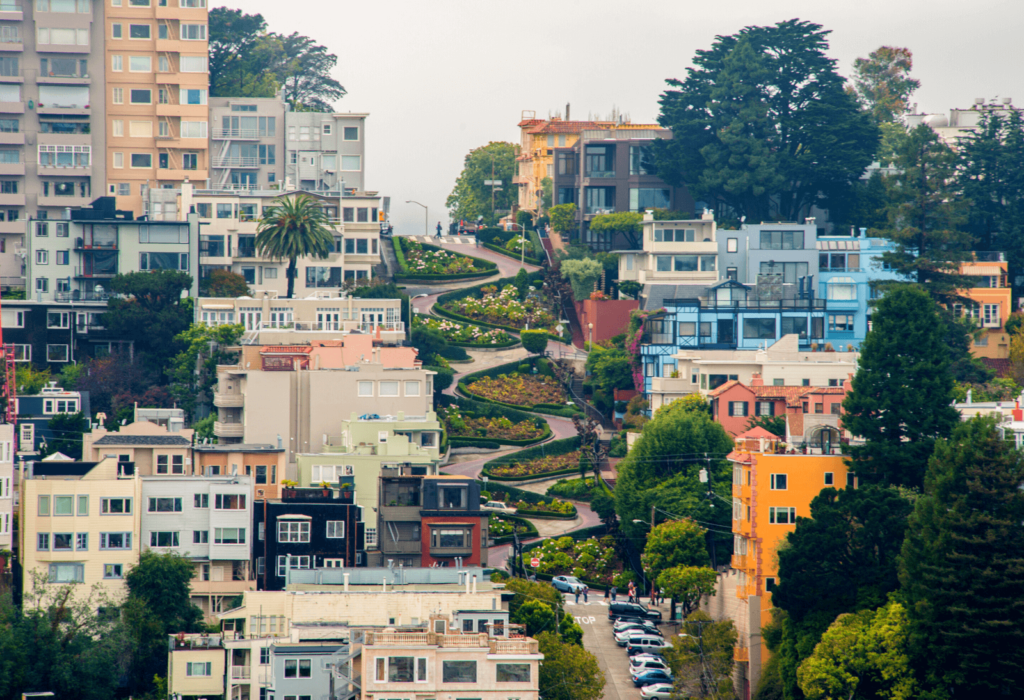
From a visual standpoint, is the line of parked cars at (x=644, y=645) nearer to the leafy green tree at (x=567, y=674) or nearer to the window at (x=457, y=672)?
the leafy green tree at (x=567, y=674)

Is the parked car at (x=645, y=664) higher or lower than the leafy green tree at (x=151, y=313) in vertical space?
lower

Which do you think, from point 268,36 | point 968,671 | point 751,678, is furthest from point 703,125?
point 968,671

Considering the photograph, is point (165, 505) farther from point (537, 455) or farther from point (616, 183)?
point (616, 183)

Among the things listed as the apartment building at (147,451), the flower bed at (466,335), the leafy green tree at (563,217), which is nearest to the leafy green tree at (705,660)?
the apartment building at (147,451)

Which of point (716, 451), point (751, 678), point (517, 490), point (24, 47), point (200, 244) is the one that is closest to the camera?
point (751, 678)

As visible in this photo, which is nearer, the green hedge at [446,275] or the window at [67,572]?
the window at [67,572]

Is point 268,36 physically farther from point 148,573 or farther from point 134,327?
point 148,573

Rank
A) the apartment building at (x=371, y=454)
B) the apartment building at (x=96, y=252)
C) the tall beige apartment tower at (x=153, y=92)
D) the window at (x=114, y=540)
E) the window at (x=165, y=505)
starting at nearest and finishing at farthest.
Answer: the window at (x=114, y=540) → the window at (x=165, y=505) → the apartment building at (x=371, y=454) → the apartment building at (x=96, y=252) → the tall beige apartment tower at (x=153, y=92)
